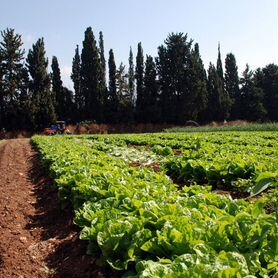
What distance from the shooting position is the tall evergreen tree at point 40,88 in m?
43.0

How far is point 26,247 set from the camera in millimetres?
4781

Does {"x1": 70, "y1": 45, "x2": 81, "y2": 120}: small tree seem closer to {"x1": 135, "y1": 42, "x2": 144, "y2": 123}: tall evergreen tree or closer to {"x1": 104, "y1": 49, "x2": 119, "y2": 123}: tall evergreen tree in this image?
{"x1": 104, "y1": 49, "x2": 119, "y2": 123}: tall evergreen tree

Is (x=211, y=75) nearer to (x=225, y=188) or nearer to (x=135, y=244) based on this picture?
(x=225, y=188)

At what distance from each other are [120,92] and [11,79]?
506 inches

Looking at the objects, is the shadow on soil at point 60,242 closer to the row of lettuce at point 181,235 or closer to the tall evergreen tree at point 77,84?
the row of lettuce at point 181,235

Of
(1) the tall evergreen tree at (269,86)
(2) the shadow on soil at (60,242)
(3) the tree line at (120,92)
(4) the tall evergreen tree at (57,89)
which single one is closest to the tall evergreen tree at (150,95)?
(3) the tree line at (120,92)

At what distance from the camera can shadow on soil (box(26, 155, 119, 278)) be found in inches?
154

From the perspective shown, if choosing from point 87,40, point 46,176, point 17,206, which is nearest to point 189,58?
point 87,40

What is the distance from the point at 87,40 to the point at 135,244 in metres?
46.8

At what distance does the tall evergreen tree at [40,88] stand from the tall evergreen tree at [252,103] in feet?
83.8

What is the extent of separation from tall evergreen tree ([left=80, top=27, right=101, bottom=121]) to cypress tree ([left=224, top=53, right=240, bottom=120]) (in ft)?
61.1

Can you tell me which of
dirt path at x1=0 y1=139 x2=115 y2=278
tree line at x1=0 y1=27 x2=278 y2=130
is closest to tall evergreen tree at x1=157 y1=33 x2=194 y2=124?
tree line at x1=0 y1=27 x2=278 y2=130

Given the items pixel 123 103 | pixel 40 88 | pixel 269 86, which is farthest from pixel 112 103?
pixel 269 86

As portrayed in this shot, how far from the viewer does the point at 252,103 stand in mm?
52625
